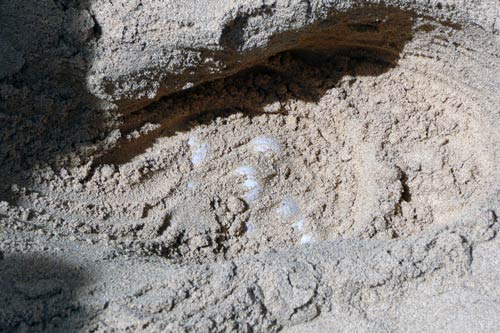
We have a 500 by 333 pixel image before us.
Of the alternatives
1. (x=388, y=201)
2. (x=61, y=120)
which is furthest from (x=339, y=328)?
(x=61, y=120)

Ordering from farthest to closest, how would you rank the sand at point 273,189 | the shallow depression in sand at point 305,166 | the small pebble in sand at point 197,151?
1. the small pebble in sand at point 197,151
2. the shallow depression in sand at point 305,166
3. the sand at point 273,189

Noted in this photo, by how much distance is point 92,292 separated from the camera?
125 cm

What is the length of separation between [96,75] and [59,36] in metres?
0.13

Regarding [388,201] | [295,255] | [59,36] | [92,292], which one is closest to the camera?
[92,292]

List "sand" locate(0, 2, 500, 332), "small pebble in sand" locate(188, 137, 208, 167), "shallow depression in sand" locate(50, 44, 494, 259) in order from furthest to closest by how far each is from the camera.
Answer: "small pebble in sand" locate(188, 137, 208, 167), "shallow depression in sand" locate(50, 44, 494, 259), "sand" locate(0, 2, 500, 332)

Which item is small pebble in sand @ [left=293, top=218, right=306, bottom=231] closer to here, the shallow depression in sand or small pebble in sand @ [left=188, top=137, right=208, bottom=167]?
the shallow depression in sand

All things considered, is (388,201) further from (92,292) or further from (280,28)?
(92,292)

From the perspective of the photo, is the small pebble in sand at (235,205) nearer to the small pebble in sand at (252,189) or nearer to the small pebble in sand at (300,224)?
the small pebble in sand at (252,189)

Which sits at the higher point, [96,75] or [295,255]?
[96,75]

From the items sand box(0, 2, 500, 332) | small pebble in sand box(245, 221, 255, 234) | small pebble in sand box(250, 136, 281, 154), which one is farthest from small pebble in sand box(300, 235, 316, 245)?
small pebble in sand box(250, 136, 281, 154)

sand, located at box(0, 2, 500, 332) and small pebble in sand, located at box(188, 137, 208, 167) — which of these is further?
small pebble in sand, located at box(188, 137, 208, 167)

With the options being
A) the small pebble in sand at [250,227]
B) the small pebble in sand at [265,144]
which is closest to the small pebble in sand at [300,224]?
the small pebble in sand at [250,227]

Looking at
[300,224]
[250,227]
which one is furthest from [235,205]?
[300,224]

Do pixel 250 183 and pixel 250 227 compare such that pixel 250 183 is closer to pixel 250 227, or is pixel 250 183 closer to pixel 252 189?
pixel 252 189
